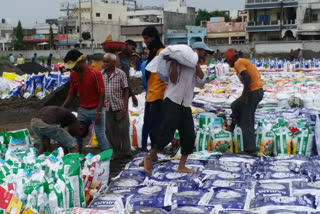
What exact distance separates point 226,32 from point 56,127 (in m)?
46.0

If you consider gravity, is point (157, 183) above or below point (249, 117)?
below

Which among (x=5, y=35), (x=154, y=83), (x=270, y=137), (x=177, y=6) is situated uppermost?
(x=177, y=6)

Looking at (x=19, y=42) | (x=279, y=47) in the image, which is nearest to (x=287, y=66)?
(x=279, y=47)

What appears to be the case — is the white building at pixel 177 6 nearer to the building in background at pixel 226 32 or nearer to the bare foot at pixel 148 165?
the building in background at pixel 226 32

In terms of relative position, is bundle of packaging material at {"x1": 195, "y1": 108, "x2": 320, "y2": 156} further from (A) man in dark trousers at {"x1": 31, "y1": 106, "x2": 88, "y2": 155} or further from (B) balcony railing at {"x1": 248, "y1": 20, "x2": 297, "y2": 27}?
(B) balcony railing at {"x1": 248, "y1": 20, "x2": 297, "y2": 27}

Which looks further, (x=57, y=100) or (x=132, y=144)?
(x=57, y=100)

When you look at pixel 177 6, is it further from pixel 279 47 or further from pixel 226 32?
pixel 279 47

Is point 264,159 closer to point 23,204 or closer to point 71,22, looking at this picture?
point 23,204

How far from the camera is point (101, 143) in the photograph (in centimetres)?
509

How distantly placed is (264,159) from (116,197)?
1.92 m

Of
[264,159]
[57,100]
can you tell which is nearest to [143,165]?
[264,159]

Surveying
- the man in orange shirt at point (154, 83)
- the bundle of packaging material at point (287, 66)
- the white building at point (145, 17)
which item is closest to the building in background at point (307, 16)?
the white building at point (145, 17)

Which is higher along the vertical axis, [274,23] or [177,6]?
[177,6]

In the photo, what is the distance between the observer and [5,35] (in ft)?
238
